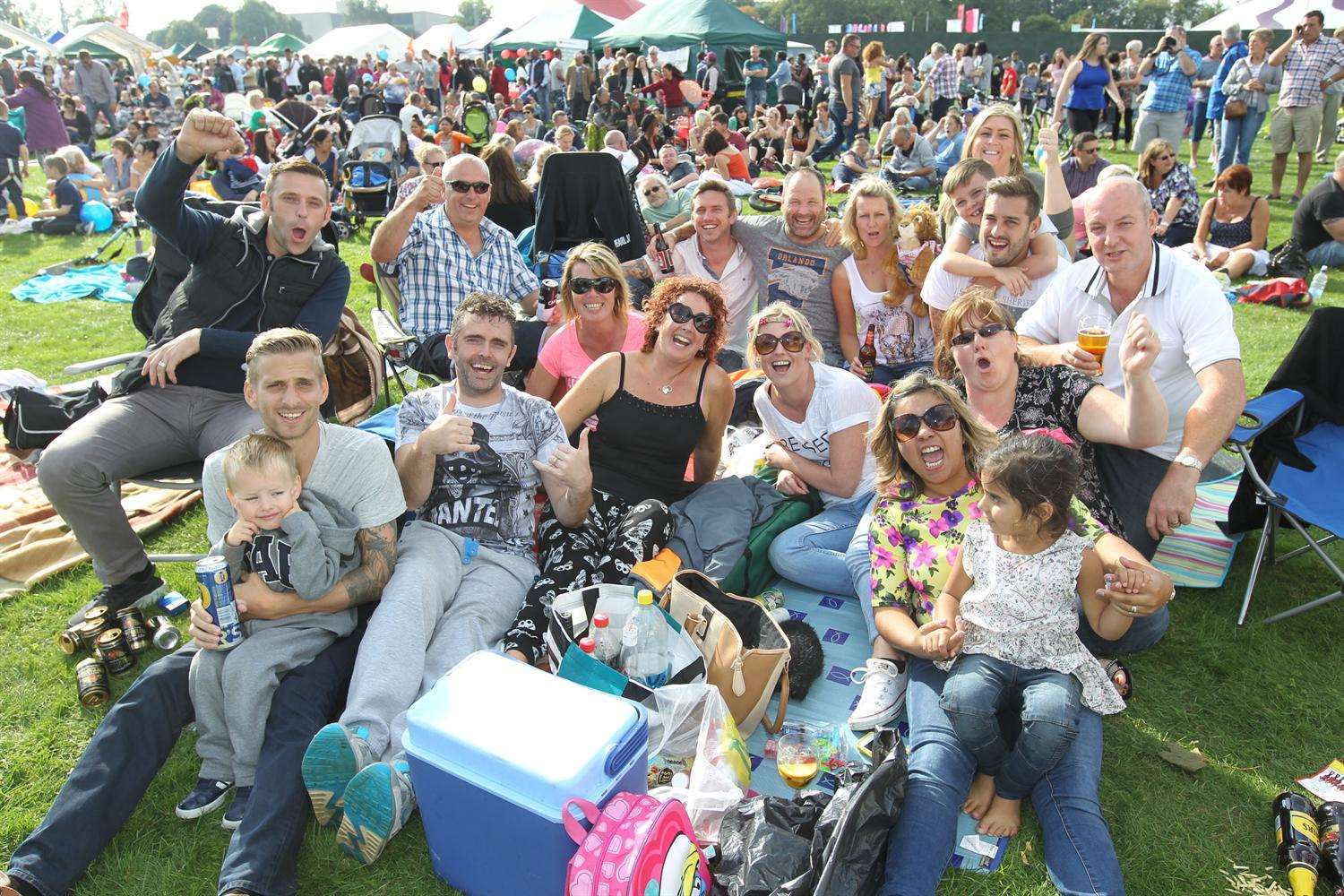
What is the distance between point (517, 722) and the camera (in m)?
2.46

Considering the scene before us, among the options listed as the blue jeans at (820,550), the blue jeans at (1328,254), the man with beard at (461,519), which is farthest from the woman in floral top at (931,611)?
the blue jeans at (1328,254)

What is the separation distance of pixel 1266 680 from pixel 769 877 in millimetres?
2322

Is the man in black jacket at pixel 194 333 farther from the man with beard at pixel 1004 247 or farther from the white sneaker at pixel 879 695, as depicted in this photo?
the man with beard at pixel 1004 247

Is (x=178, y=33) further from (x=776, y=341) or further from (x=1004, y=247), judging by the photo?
(x=776, y=341)

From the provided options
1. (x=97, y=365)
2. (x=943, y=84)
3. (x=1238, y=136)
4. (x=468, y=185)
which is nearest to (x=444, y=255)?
(x=468, y=185)

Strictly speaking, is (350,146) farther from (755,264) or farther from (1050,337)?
(1050,337)

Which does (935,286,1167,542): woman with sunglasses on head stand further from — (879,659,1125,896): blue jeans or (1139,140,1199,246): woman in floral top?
(1139,140,1199,246): woman in floral top

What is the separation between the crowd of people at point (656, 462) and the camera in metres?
2.76

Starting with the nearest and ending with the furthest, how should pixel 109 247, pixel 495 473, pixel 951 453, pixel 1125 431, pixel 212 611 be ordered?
pixel 212 611
pixel 951 453
pixel 1125 431
pixel 495 473
pixel 109 247

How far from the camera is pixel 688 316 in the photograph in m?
3.96

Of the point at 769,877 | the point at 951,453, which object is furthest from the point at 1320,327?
the point at 769,877

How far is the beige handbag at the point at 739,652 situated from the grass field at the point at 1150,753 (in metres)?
0.83

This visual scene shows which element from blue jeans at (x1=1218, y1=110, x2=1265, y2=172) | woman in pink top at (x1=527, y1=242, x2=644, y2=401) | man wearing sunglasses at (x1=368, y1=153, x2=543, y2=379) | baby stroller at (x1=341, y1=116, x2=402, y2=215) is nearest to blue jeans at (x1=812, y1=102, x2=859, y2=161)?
blue jeans at (x1=1218, y1=110, x2=1265, y2=172)

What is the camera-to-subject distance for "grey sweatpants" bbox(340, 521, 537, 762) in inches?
115
